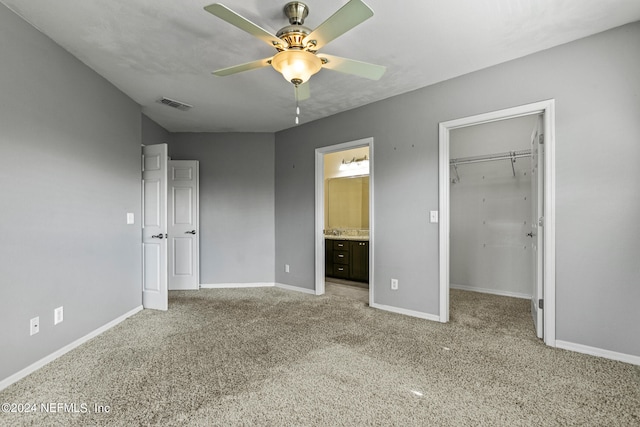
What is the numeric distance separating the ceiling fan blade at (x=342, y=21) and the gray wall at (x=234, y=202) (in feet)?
11.0

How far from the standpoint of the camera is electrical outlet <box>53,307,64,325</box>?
253 centimetres

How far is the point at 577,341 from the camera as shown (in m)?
2.58

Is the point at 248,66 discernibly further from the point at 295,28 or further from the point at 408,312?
the point at 408,312

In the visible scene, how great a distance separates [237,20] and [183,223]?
3831 mm

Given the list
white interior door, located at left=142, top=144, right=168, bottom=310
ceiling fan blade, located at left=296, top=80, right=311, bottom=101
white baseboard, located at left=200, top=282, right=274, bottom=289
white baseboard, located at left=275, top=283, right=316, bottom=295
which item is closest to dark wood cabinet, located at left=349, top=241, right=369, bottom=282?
white baseboard, located at left=275, top=283, right=316, bottom=295

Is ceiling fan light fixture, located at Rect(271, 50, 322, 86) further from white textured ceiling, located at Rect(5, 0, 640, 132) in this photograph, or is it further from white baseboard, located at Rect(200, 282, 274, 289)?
white baseboard, located at Rect(200, 282, 274, 289)

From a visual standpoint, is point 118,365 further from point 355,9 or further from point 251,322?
point 355,9

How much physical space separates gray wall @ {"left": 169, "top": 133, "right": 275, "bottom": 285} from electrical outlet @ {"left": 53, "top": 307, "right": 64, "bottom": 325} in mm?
2525

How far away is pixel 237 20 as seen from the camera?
1739 mm

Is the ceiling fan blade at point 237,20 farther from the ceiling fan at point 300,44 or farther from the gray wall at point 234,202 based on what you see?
the gray wall at point 234,202

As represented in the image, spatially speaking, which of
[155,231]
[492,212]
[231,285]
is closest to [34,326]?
[155,231]

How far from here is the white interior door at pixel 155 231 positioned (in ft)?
12.6

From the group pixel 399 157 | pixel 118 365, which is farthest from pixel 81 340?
pixel 399 157

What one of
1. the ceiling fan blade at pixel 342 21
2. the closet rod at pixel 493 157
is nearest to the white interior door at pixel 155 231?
the ceiling fan blade at pixel 342 21
